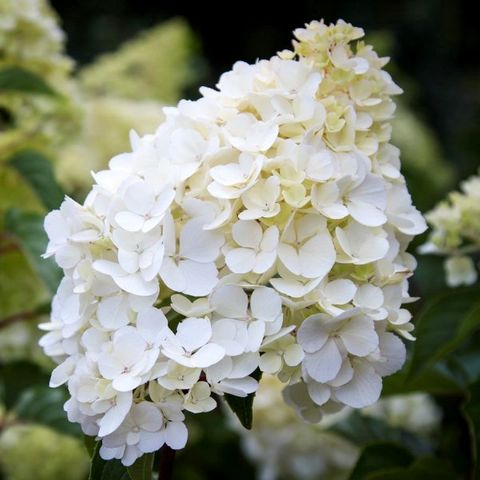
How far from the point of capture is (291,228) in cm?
52

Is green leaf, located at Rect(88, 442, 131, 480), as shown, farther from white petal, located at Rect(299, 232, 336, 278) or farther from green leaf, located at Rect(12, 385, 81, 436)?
green leaf, located at Rect(12, 385, 81, 436)

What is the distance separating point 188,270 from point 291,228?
0.06 meters

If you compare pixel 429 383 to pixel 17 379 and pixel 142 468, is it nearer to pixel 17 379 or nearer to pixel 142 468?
pixel 142 468

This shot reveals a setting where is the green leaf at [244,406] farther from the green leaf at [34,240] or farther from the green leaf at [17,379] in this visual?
the green leaf at [17,379]

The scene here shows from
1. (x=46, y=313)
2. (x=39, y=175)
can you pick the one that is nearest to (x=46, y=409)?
(x=46, y=313)

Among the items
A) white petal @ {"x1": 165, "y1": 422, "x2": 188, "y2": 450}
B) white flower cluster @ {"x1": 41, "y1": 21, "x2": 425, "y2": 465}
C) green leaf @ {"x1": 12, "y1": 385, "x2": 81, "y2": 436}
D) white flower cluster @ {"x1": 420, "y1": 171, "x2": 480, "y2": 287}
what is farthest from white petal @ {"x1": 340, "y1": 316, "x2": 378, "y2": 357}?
green leaf @ {"x1": 12, "y1": 385, "x2": 81, "y2": 436}

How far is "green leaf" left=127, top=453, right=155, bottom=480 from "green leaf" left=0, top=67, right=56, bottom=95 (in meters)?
0.59

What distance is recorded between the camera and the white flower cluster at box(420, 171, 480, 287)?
825mm

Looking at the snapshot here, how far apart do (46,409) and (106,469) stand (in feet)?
1.31

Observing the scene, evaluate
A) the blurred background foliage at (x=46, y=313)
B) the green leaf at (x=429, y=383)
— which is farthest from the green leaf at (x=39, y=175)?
the green leaf at (x=429, y=383)

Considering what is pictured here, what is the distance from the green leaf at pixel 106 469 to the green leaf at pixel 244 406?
77 mm

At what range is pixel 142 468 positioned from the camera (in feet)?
1.72

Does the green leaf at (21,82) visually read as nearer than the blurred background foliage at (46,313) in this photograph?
No

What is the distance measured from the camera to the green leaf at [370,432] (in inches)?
37.7
